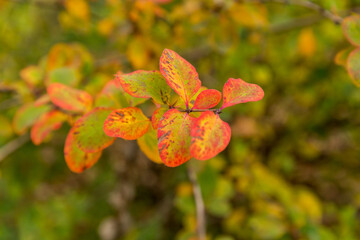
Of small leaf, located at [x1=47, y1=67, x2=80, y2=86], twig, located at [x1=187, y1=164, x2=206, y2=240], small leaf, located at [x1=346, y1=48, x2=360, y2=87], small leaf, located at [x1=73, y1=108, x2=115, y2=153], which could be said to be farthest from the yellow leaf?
small leaf, located at [x1=73, y1=108, x2=115, y2=153]

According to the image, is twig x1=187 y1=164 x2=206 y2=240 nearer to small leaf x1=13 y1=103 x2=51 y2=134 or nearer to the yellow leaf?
small leaf x1=13 y1=103 x2=51 y2=134

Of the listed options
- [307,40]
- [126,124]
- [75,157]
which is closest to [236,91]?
[126,124]

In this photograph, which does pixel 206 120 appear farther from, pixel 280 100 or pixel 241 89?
pixel 280 100

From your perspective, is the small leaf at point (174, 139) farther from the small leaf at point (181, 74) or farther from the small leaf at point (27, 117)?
the small leaf at point (27, 117)

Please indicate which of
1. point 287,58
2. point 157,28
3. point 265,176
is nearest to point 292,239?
point 265,176

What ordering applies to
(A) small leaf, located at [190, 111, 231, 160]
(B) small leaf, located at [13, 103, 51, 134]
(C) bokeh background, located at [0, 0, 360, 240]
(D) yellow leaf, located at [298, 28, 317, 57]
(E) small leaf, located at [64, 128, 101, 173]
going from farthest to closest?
1. (D) yellow leaf, located at [298, 28, 317, 57]
2. (C) bokeh background, located at [0, 0, 360, 240]
3. (B) small leaf, located at [13, 103, 51, 134]
4. (E) small leaf, located at [64, 128, 101, 173]
5. (A) small leaf, located at [190, 111, 231, 160]

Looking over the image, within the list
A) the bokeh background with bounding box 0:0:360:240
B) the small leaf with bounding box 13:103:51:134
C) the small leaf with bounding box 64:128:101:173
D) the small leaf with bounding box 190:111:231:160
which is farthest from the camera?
the bokeh background with bounding box 0:0:360:240
